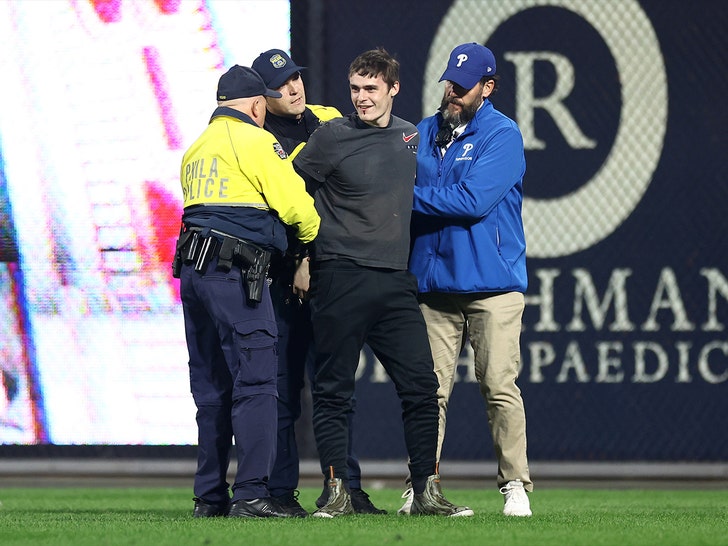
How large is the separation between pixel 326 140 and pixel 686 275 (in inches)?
117

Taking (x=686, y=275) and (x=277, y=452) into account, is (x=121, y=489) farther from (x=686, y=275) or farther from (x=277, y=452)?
(x=686, y=275)

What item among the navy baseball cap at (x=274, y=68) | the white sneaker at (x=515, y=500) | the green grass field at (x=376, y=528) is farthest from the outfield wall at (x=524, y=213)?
the white sneaker at (x=515, y=500)

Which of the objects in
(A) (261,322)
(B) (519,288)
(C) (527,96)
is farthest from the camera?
(C) (527,96)

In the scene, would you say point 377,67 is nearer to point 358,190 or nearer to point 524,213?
point 358,190

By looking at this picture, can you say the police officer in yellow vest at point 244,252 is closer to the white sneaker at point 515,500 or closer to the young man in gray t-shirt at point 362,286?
the young man in gray t-shirt at point 362,286

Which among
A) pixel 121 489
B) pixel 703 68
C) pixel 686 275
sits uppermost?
pixel 703 68

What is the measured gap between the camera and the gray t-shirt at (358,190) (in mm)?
5168

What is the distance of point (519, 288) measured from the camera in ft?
17.8

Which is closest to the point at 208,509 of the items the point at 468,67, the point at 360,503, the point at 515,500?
the point at 360,503

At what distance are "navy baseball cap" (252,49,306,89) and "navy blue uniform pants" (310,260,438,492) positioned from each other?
756mm

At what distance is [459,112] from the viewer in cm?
550

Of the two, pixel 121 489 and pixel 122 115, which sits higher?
pixel 122 115

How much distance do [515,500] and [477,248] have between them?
0.96 metres

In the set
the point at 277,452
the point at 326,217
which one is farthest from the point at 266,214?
the point at 277,452
